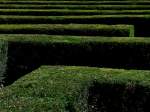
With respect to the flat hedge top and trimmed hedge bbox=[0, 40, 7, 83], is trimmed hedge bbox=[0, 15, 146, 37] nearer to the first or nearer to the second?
the flat hedge top

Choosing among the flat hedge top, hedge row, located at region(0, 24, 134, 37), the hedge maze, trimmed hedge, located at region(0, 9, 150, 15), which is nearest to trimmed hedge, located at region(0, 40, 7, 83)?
the hedge maze

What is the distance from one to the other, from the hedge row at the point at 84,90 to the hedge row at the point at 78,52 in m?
3.69

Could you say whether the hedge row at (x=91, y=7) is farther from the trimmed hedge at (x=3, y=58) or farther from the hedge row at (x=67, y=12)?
the trimmed hedge at (x=3, y=58)

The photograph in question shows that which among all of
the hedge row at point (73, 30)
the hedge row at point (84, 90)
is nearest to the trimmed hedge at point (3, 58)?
the hedge row at point (73, 30)

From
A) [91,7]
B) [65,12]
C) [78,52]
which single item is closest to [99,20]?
[65,12]

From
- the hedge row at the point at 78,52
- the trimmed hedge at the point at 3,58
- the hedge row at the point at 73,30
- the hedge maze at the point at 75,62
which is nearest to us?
the hedge maze at the point at 75,62

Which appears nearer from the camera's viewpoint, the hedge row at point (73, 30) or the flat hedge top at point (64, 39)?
the flat hedge top at point (64, 39)

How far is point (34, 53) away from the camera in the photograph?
48.7 feet

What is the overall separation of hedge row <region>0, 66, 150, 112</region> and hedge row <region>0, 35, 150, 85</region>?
3.69 m

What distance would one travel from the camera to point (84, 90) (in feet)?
29.9

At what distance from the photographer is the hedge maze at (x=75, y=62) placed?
8398 millimetres

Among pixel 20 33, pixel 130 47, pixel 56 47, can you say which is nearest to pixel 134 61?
pixel 130 47

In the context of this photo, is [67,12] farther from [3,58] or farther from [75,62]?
[3,58]

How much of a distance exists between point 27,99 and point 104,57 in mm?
7021
